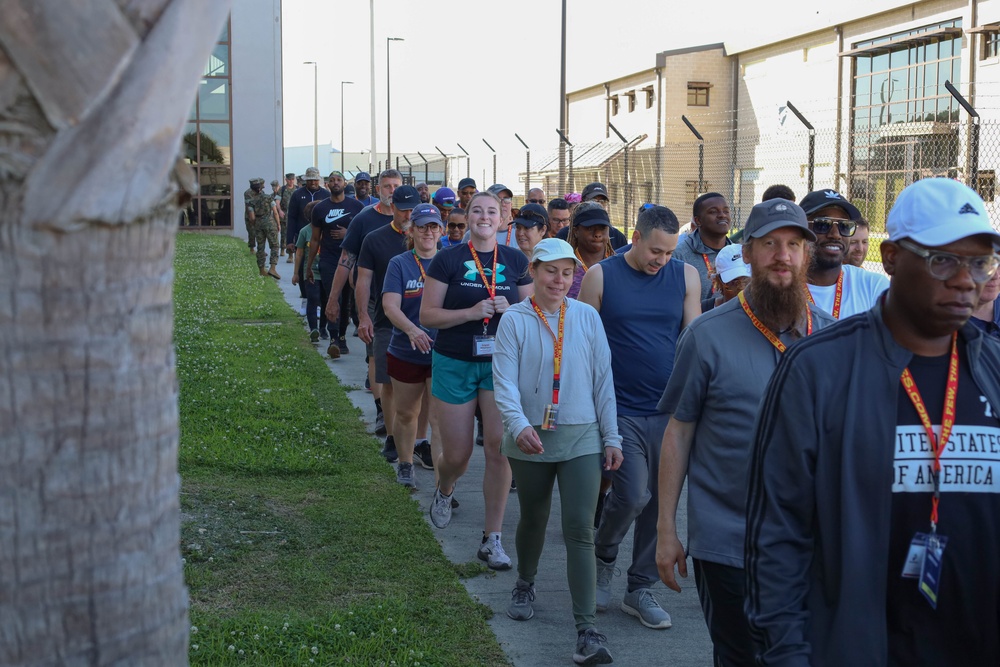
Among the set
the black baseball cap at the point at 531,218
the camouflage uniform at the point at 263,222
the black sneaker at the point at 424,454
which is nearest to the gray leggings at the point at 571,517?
the black sneaker at the point at 424,454

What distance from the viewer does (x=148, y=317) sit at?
6.50 feet

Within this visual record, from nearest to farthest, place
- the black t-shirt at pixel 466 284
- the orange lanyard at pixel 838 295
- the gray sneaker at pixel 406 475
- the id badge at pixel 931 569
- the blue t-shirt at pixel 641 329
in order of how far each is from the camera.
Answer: the id badge at pixel 931 569
the orange lanyard at pixel 838 295
the blue t-shirt at pixel 641 329
the black t-shirt at pixel 466 284
the gray sneaker at pixel 406 475

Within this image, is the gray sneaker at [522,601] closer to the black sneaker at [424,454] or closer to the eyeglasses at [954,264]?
the black sneaker at [424,454]

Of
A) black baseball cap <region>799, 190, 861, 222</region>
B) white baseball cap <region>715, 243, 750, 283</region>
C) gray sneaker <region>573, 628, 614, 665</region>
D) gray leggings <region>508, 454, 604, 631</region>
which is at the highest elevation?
black baseball cap <region>799, 190, 861, 222</region>

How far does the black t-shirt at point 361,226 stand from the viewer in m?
10.3

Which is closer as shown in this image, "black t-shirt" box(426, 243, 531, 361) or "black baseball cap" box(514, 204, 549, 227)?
"black t-shirt" box(426, 243, 531, 361)

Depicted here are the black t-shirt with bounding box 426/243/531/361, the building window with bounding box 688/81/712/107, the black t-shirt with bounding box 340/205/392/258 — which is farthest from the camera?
the building window with bounding box 688/81/712/107

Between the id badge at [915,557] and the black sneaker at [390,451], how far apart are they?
660 cm

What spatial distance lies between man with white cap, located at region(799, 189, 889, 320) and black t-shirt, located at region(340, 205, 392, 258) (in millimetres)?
5635

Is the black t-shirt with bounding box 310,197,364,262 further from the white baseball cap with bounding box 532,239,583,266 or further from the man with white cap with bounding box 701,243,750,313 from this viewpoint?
the man with white cap with bounding box 701,243,750,313

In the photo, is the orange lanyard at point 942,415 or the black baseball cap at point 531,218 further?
the black baseball cap at point 531,218

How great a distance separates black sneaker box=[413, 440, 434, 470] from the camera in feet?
29.1

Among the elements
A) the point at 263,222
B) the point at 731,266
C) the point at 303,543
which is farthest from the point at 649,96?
the point at 731,266

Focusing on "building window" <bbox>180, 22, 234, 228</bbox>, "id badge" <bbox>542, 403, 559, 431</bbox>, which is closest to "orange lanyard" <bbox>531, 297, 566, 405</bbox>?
"id badge" <bbox>542, 403, 559, 431</bbox>
